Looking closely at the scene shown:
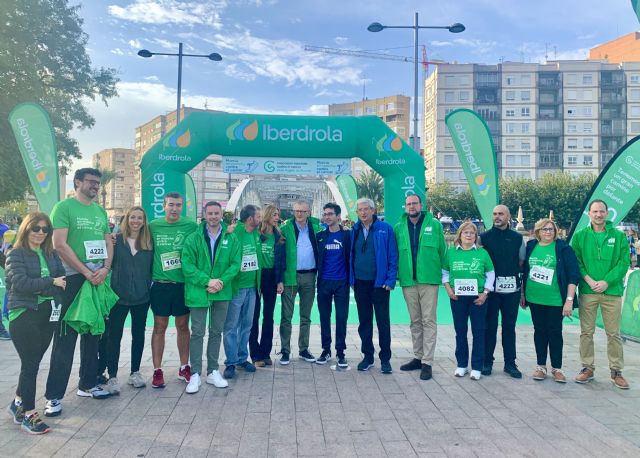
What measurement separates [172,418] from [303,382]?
1.40 metres

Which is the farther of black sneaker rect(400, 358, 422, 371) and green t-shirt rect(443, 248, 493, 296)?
black sneaker rect(400, 358, 422, 371)

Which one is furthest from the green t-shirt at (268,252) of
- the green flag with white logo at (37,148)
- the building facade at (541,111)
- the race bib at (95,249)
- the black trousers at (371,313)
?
the building facade at (541,111)

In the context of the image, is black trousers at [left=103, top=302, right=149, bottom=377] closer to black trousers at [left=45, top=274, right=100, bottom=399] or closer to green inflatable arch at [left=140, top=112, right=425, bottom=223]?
black trousers at [left=45, top=274, right=100, bottom=399]

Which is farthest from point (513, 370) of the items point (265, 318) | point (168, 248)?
point (168, 248)

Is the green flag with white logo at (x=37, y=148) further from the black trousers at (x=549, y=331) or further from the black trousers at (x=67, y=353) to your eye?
the black trousers at (x=549, y=331)

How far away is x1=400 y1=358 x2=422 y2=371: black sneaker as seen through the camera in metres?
5.12

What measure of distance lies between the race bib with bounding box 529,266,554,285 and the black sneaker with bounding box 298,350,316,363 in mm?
2665

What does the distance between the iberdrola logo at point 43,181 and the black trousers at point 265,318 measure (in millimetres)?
6358

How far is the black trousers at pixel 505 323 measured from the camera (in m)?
4.98

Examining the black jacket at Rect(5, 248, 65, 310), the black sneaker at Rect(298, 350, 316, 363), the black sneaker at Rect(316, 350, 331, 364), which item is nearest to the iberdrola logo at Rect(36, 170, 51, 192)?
the black jacket at Rect(5, 248, 65, 310)

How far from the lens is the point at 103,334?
445 cm

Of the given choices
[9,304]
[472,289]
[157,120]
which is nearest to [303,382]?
[472,289]

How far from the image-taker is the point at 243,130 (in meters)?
9.83

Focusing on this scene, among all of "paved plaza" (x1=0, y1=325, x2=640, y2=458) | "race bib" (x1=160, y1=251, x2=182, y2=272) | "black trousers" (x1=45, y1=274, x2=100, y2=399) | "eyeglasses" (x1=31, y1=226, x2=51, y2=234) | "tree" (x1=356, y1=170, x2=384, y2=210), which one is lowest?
"paved plaza" (x1=0, y1=325, x2=640, y2=458)
